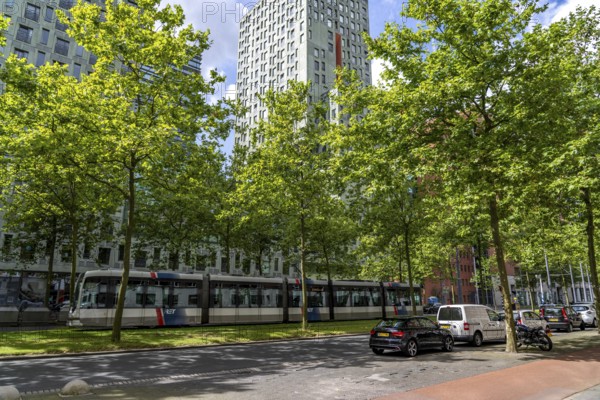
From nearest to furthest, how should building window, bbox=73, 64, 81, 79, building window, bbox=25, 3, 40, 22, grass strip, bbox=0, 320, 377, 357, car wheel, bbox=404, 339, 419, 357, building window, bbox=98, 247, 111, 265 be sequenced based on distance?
car wheel, bbox=404, 339, 419, 357
grass strip, bbox=0, 320, 377, 357
building window, bbox=25, 3, 40, 22
building window, bbox=98, 247, 111, 265
building window, bbox=73, 64, 81, 79

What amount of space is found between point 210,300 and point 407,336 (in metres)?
15.0

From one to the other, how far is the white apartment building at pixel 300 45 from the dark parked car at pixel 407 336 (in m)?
63.0

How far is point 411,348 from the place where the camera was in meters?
14.7

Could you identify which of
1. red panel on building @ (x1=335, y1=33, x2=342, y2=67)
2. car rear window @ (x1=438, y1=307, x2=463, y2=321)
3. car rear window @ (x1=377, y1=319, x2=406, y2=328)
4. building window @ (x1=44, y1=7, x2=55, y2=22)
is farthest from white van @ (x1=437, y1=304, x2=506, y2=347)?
red panel on building @ (x1=335, y1=33, x2=342, y2=67)

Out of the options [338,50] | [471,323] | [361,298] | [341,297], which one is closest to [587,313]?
[361,298]

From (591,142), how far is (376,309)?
968 inches

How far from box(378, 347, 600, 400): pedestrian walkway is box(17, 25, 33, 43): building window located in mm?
54855

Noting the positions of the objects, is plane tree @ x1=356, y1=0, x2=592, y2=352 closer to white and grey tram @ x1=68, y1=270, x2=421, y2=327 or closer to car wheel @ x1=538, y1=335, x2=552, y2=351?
car wheel @ x1=538, y1=335, x2=552, y2=351

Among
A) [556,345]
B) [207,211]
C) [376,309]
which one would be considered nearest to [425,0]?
[556,345]

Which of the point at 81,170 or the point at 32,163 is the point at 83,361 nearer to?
the point at 81,170

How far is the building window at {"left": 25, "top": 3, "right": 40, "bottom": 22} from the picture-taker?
4694 centimetres

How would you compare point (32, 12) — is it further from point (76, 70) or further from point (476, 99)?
point (476, 99)

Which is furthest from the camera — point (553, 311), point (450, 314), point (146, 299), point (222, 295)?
point (553, 311)

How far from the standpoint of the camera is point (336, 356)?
1466cm
